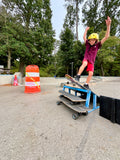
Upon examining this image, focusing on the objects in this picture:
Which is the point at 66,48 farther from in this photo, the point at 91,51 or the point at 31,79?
the point at 91,51

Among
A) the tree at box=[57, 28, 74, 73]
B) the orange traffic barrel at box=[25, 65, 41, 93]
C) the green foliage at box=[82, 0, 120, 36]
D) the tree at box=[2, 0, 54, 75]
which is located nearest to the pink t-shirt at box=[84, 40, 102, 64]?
the orange traffic barrel at box=[25, 65, 41, 93]

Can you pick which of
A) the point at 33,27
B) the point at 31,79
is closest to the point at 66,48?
the point at 33,27

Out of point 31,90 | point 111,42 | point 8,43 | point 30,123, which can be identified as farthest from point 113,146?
point 111,42

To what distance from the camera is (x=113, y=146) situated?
1.01 m

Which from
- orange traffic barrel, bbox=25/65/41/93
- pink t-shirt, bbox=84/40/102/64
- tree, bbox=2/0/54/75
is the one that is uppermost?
tree, bbox=2/0/54/75

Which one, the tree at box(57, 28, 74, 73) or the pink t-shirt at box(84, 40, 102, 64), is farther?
the tree at box(57, 28, 74, 73)

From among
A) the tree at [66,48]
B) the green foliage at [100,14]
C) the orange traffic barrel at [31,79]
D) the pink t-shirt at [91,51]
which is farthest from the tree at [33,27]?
the green foliage at [100,14]

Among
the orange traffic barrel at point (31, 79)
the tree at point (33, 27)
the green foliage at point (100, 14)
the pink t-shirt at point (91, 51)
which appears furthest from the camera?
the green foliage at point (100, 14)

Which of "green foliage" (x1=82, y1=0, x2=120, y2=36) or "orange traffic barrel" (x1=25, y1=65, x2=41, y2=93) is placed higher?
"green foliage" (x1=82, y1=0, x2=120, y2=36)

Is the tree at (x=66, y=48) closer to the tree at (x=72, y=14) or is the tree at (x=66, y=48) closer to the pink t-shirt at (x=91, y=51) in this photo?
the tree at (x=72, y=14)

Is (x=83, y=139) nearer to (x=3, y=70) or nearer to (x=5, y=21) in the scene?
(x=3, y=70)

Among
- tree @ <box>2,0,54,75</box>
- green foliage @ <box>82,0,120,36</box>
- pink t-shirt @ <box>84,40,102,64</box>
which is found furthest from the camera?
green foliage @ <box>82,0,120,36</box>

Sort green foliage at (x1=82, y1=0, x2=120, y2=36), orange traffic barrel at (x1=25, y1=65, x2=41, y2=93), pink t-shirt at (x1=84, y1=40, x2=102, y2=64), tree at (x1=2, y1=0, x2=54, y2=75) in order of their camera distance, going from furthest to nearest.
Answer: green foliage at (x1=82, y1=0, x2=120, y2=36)
tree at (x1=2, y1=0, x2=54, y2=75)
orange traffic barrel at (x1=25, y1=65, x2=41, y2=93)
pink t-shirt at (x1=84, y1=40, x2=102, y2=64)

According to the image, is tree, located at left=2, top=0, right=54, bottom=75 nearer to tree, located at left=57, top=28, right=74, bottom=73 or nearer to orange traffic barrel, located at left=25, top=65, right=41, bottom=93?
orange traffic barrel, located at left=25, top=65, right=41, bottom=93
